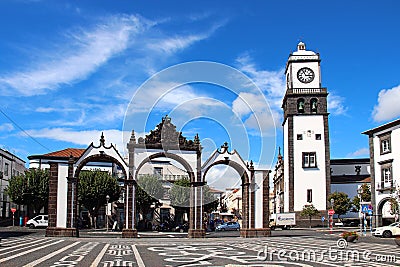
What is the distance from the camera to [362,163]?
79125mm

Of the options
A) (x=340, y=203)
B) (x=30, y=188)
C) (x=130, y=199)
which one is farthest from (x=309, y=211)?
(x=130, y=199)

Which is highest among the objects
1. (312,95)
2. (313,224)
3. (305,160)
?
(312,95)

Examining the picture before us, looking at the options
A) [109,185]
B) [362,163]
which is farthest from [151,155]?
[362,163]

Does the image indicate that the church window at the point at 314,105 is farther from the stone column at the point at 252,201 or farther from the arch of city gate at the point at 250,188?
the stone column at the point at 252,201

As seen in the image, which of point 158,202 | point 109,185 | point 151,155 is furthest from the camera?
point 158,202

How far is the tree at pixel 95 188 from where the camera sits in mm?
56031

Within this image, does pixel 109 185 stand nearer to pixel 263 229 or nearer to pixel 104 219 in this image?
pixel 104 219

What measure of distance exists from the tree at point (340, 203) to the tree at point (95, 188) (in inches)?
1142

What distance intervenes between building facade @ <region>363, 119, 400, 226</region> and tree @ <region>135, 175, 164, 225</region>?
24589 millimetres

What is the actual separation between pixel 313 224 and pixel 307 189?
492cm

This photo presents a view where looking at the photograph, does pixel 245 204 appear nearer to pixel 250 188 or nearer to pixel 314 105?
pixel 250 188

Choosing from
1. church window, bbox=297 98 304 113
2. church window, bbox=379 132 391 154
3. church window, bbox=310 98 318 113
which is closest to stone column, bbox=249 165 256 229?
church window, bbox=379 132 391 154

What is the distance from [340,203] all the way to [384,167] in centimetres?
1666

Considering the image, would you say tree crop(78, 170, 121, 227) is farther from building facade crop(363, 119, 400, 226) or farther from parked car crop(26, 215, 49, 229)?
building facade crop(363, 119, 400, 226)
